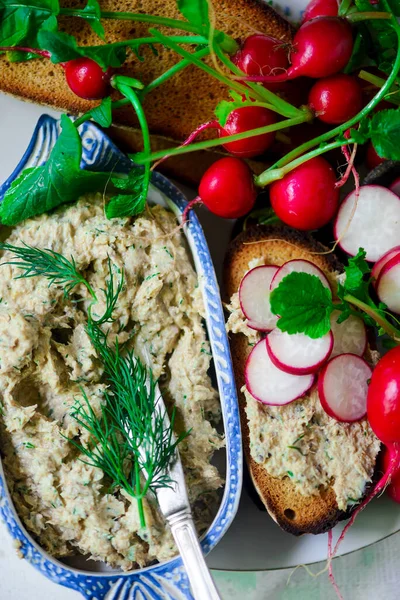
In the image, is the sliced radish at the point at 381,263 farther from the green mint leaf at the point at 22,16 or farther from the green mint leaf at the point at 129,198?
the green mint leaf at the point at 22,16

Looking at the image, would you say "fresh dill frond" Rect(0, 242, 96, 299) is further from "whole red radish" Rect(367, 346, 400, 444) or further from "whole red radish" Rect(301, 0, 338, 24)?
"whole red radish" Rect(301, 0, 338, 24)

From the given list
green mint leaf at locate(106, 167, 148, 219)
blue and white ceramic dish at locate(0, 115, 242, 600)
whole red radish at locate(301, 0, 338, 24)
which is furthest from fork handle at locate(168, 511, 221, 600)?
whole red radish at locate(301, 0, 338, 24)

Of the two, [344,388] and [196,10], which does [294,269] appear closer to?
[344,388]

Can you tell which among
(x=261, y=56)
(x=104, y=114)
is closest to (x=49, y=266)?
(x=104, y=114)

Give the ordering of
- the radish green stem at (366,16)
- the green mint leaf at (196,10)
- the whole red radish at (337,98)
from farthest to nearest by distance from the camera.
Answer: the whole red radish at (337,98) → the radish green stem at (366,16) → the green mint leaf at (196,10)

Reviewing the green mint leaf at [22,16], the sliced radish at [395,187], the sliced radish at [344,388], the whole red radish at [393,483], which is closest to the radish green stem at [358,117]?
the sliced radish at [395,187]

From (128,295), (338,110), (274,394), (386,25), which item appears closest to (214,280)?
(128,295)
